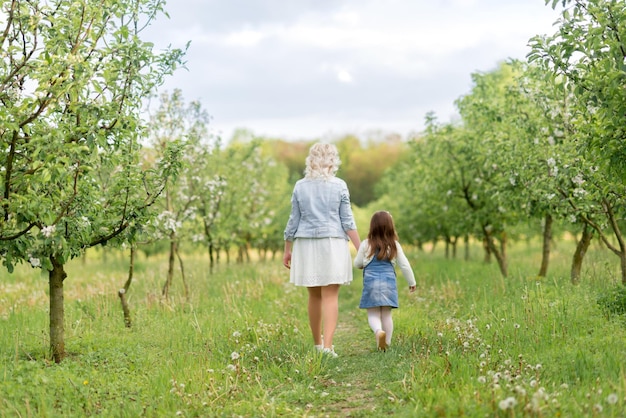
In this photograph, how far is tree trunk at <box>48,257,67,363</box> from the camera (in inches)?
298

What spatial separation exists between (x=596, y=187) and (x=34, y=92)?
7749mm

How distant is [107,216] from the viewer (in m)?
7.75

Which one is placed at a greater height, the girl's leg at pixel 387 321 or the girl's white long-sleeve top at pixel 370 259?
the girl's white long-sleeve top at pixel 370 259

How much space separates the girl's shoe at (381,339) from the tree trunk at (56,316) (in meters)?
3.91

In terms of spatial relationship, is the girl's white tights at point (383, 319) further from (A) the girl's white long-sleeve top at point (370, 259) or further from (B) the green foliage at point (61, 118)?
(B) the green foliage at point (61, 118)

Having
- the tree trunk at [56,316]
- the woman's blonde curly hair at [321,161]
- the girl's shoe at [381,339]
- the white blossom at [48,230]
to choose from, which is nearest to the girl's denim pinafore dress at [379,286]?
the girl's shoe at [381,339]

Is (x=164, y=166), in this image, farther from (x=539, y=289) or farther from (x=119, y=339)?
(x=539, y=289)

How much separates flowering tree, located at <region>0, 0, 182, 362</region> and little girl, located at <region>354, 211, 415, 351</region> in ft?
10.6

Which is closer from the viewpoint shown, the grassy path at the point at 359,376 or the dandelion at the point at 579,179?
the grassy path at the point at 359,376

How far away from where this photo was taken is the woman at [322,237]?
786 cm

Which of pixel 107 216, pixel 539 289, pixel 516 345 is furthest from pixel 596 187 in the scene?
pixel 107 216

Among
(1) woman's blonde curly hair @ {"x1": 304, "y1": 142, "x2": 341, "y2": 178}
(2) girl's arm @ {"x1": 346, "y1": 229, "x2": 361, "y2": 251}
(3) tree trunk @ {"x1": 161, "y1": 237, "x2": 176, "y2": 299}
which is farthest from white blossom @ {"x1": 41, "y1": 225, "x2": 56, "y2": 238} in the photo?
(3) tree trunk @ {"x1": 161, "y1": 237, "x2": 176, "y2": 299}

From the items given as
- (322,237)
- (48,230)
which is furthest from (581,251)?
(48,230)

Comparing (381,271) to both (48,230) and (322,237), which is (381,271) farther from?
(48,230)
